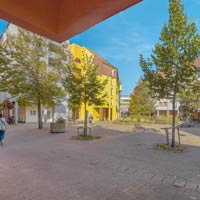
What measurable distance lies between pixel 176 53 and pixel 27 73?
1224 centimetres

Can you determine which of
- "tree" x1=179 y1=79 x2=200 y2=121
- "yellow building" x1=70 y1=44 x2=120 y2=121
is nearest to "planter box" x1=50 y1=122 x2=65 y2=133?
"tree" x1=179 y1=79 x2=200 y2=121

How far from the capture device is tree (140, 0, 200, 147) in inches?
351

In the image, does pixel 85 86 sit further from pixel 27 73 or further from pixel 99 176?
pixel 99 176

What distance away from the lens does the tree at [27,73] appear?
52.6 ft

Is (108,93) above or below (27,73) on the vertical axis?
below

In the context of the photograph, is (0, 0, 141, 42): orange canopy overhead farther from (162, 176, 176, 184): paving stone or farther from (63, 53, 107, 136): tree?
(63, 53, 107, 136): tree

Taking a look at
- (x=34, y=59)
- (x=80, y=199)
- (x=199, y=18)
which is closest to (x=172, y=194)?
(x=80, y=199)

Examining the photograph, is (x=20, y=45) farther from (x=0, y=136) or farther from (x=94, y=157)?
(x=94, y=157)

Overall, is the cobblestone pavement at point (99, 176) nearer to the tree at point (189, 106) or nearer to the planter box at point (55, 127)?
the planter box at point (55, 127)

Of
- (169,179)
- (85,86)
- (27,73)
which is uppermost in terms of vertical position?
(27,73)

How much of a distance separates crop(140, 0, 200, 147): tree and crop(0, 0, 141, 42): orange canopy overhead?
661cm

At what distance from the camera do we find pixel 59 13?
11.3 ft

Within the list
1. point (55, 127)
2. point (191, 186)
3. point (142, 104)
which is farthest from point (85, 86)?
point (142, 104)

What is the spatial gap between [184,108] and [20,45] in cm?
2216
